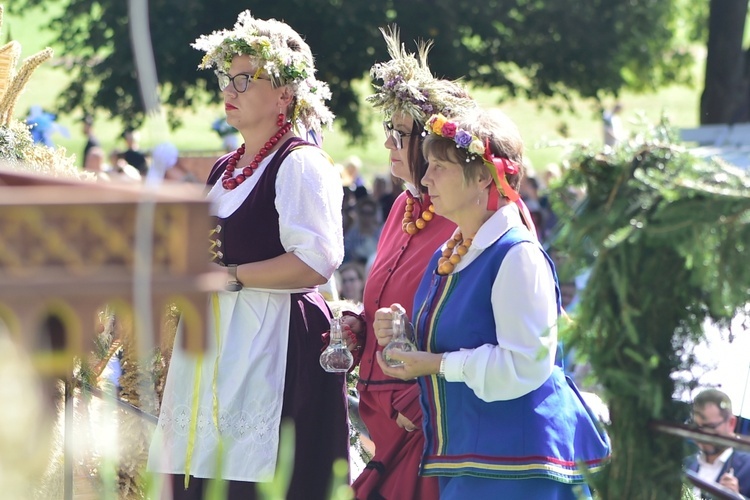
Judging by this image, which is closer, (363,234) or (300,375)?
(300,375)

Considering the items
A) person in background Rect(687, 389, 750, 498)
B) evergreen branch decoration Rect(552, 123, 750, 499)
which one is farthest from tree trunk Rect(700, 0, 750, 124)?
evergreen branch decoration Rect(552, 123, 750, 499)

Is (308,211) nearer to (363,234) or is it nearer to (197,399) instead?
(197,399)

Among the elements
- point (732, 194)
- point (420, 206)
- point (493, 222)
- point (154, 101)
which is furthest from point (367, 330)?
point (154, 101)

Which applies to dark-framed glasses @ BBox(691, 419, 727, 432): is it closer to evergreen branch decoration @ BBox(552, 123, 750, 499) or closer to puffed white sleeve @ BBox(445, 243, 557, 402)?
evergreen branch decoration @ BBox(552, 123, 750, 499)

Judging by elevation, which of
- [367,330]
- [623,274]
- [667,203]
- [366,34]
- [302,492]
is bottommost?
[302,492]

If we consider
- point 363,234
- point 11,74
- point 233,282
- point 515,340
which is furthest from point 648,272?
point 363,234

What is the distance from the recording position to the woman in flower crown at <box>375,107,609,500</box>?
2812 mm

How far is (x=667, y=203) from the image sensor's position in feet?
6.89

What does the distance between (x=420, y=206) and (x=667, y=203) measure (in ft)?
4.89

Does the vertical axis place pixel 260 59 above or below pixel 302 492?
above

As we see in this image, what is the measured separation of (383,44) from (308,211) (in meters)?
10.7

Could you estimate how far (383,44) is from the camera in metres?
13.8

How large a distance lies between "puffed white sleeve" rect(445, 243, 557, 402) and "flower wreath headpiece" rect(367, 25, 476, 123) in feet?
2.39

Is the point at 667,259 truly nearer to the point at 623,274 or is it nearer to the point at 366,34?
the point at 623,274
